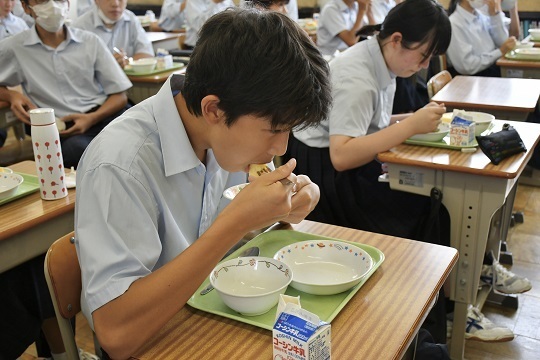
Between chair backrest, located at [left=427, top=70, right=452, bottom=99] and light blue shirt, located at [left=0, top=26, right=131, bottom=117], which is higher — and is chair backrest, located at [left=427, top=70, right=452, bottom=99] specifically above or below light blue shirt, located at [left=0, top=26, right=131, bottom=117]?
below

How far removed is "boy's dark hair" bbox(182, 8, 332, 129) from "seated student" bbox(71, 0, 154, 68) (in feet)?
10.5

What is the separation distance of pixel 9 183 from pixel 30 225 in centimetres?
25

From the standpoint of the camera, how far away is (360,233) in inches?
53.1

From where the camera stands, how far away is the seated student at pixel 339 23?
480cm

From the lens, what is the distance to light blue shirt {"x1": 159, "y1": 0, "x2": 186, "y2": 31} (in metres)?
6.80

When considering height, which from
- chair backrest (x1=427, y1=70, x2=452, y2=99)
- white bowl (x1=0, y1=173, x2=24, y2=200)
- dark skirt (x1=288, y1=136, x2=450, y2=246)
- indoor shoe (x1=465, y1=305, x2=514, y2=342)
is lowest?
indoor shoe (x1=465, y1=305, x2=514, y2=342)

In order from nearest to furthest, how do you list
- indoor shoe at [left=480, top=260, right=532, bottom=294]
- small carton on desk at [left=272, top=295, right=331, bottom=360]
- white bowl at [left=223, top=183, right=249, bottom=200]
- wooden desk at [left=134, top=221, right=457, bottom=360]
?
small carton on desk at [left=272, top=295, right=331, bottom=360] → wooden desk at [left=134, top=221, right=457, bottom=360] → white bowl at [left=223, top=183, right=249, bottom=200] → indoor shoe at [left=480, top=260, right=532, bottom=294]

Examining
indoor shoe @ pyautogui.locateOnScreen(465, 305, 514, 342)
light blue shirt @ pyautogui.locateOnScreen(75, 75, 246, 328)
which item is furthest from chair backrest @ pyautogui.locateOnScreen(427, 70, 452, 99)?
light blue shirt @ pyautogui.locateOnScreen(75, 75, 246, 328)

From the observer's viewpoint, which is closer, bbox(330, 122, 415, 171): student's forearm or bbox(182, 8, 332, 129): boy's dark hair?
bbox(182, 8, 332, 129): boy's dark hair

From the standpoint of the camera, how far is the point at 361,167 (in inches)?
86.5

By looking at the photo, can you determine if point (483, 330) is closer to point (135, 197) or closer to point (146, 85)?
point (135, 197)

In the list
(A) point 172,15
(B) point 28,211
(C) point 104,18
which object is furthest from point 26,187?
(A) point 172,15

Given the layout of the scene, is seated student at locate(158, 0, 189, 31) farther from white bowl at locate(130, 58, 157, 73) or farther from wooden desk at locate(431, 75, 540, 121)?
wooden desk at locate(431, 75, 540, 121)

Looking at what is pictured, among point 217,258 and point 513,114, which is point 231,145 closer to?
point 217,258
